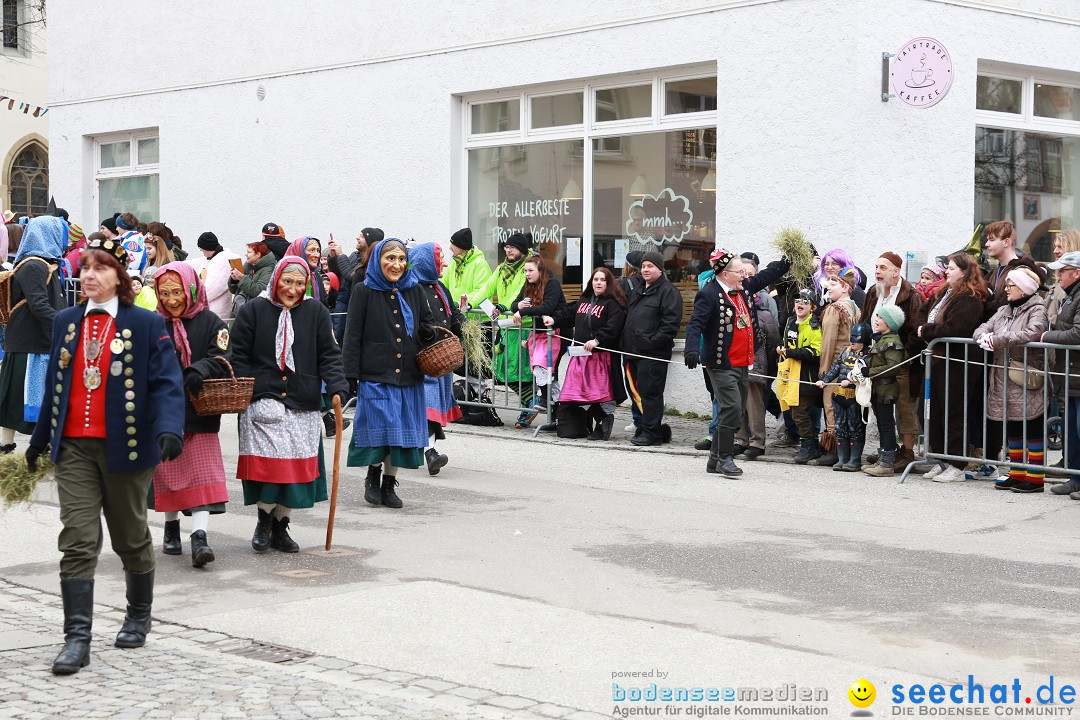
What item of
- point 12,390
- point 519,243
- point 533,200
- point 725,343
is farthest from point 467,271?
point 12,390

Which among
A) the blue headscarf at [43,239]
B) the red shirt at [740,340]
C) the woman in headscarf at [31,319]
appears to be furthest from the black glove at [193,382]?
the red shirt at [740,340]

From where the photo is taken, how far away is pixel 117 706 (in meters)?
5.40

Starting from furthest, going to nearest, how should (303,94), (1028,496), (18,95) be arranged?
(18,95), (303,94), (1028,496)

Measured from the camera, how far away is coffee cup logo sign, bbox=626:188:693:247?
15320mm

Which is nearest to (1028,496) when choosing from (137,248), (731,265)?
(731,265)

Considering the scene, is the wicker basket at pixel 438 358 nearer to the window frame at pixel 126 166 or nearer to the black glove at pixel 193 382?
the black glove at pixel 193 382

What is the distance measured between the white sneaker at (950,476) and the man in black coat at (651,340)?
9.51 feet

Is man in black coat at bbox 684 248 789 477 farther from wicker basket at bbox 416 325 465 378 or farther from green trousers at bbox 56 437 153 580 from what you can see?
green trousers at bbox 56 437 153 580

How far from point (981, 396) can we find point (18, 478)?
769 centimetres

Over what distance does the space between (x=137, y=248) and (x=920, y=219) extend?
8435mm

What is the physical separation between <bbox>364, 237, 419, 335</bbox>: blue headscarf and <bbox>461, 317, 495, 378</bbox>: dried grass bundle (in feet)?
13.9

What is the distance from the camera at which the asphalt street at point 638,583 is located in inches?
237

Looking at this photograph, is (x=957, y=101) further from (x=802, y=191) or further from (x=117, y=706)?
(x=117, y=706)

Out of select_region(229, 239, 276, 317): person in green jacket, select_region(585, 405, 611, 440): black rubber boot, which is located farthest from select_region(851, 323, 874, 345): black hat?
select_region(229, 239, 276, 317): person in green jacket
